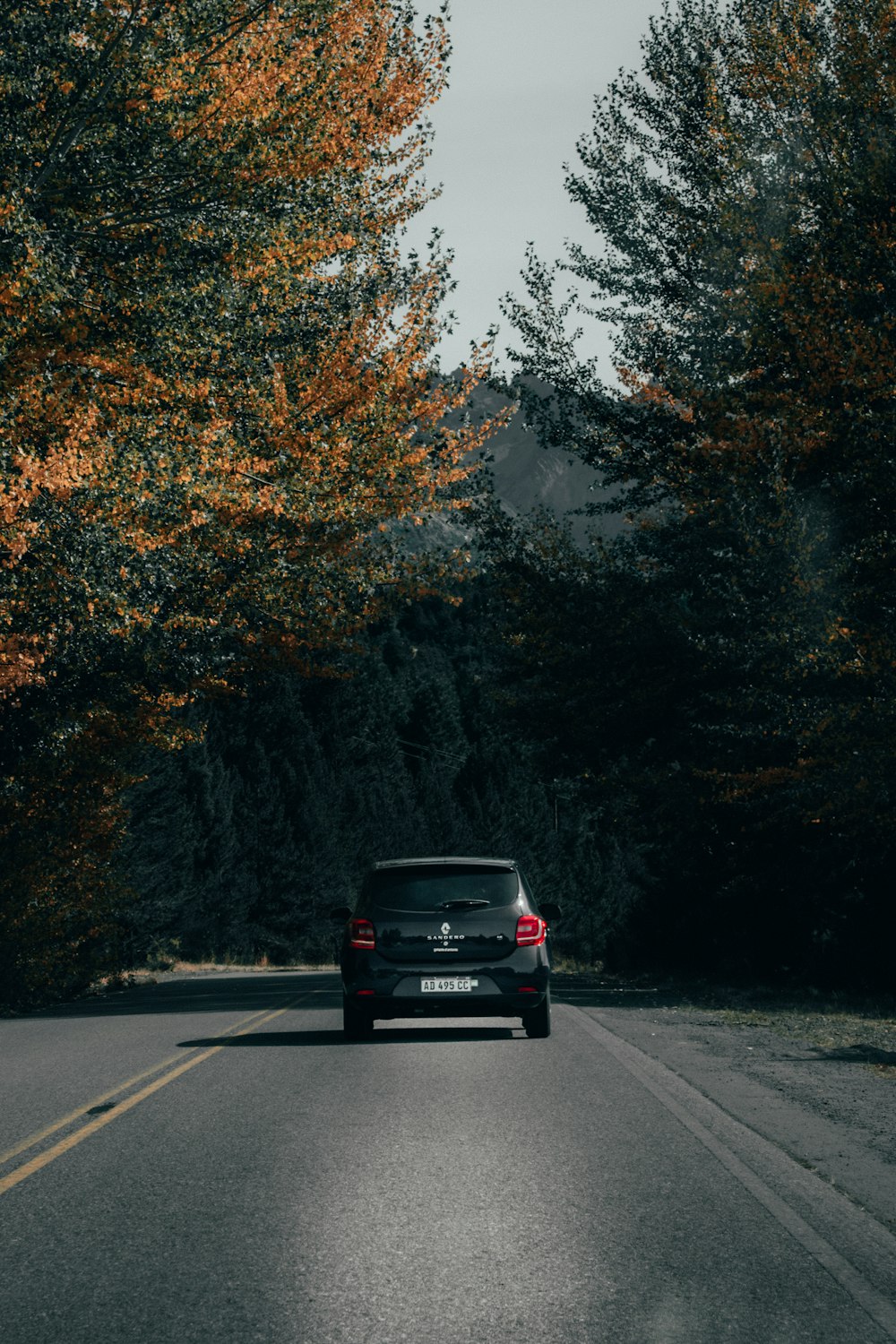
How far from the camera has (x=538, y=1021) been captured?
48.5 feet

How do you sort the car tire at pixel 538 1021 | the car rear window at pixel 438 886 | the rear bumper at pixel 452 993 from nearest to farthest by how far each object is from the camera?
the rear bumper at pixel 452 993
the car rear window at pixel 438 886
the car tire at pixel 538 1021

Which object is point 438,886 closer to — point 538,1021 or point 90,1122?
point 538,1021

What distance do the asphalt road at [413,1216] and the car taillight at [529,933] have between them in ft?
6.33

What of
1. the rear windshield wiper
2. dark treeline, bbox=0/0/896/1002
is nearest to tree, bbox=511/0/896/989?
dark treeline, bbox=0/0/896/1002

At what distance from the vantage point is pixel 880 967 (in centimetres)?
2384

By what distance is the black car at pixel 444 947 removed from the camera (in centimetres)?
1414

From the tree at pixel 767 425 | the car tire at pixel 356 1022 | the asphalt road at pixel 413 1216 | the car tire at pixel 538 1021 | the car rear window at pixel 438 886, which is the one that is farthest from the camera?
the tree at pixel 767 425

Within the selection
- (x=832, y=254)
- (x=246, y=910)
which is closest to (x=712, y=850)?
(x=832, y=254)

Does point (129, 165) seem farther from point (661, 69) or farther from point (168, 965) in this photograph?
point (168, 965)

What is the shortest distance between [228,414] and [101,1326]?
13.7 m

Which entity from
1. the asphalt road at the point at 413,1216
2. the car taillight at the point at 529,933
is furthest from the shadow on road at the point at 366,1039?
the asphalt road at the point at 413,1216

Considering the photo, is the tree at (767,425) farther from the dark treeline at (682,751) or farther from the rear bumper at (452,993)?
the rear bumper at (452,993)

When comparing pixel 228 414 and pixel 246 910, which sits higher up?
pixel 228 414

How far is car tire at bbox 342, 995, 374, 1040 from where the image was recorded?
14.6 m
